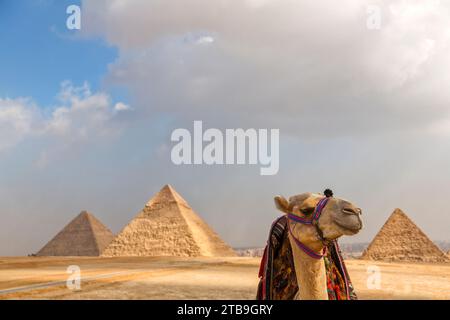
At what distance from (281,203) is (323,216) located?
1.28 feet

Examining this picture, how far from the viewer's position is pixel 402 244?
5753 centimetres

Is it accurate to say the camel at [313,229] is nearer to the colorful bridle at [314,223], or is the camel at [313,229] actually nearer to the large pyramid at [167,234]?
the colorful bridle at [314,223]

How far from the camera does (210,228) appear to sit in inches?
2990

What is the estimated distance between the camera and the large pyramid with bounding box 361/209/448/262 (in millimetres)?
56281

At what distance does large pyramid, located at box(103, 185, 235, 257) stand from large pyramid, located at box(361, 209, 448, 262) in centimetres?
2421

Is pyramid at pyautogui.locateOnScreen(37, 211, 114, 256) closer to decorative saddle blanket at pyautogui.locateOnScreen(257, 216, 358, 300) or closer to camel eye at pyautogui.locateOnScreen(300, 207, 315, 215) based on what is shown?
decorative saddle blanket at pyautogui.locateOnScreen(257, 216, 358, 300)

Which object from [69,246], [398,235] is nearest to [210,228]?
[69,246]

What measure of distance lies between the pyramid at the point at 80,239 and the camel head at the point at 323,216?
76189 mm

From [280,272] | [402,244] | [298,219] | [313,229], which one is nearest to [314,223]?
[313,229]

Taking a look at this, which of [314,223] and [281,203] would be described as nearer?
[314,223]

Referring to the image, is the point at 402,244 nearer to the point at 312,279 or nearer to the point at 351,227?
the point at 312,279

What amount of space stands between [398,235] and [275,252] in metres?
60.4

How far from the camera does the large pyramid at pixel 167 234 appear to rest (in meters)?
65.1
